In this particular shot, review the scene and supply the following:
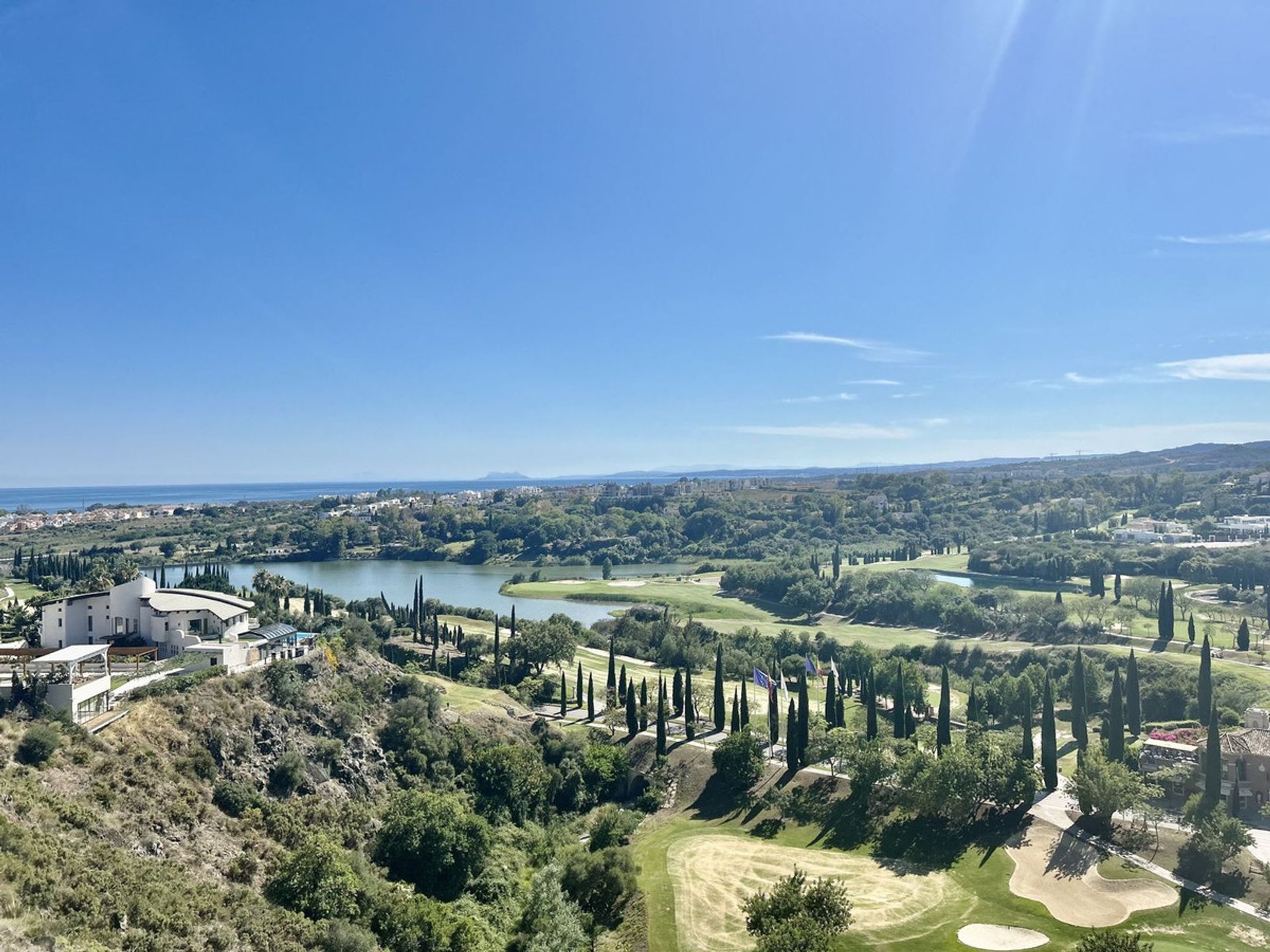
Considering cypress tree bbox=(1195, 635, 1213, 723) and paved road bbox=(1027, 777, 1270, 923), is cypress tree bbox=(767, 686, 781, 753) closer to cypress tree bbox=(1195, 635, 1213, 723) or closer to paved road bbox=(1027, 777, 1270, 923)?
paved road bbox=(1027, 777, 1270, 923)

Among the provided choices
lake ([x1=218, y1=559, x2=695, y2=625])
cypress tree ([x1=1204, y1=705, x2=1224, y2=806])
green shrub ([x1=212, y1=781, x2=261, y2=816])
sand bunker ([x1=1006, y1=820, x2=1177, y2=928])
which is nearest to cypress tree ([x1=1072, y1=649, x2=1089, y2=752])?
cypress tree ([x1=1204, y1=705, x2=1224, y2=806])

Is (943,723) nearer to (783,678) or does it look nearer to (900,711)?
(900,711)

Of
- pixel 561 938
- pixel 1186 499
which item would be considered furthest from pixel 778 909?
pixel 1186 499

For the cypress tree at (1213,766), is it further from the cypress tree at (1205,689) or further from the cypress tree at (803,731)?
the cypress tree at (803,731)

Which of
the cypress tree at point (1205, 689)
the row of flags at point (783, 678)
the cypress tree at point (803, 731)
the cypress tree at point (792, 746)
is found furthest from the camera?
the cypress tree at point (1205, 689)

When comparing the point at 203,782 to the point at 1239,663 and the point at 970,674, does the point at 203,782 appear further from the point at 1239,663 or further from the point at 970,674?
the point at 1239,663

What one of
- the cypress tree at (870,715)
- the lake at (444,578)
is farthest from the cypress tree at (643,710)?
the lake at (444,578)

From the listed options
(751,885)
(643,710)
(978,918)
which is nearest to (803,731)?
(643,710)
